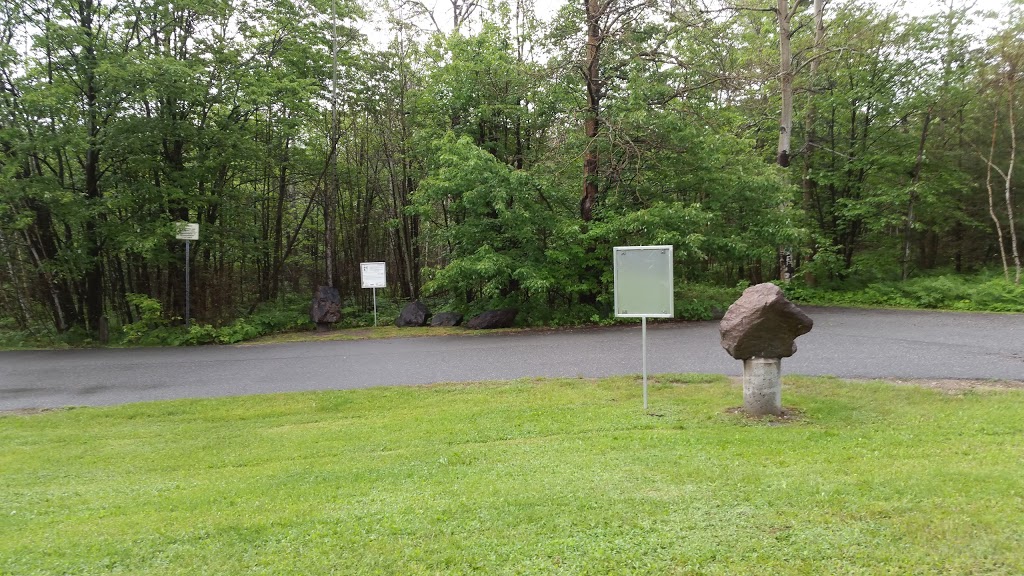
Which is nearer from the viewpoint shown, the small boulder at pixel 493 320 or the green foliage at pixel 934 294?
the green foliage at pixel 934 294

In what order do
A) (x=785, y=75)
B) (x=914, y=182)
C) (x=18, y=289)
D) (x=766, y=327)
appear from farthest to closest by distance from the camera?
(x=914, y=182) < (x=785, y=75) < (x=18, y=289) < (x=766, y=327)

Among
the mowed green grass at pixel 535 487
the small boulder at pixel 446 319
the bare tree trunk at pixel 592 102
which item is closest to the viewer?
the mowed green grass at pixel 535 487

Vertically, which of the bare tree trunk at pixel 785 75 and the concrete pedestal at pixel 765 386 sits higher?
the bare tree trunk at pixel 785 75

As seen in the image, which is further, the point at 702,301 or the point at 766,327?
the point at 702,301

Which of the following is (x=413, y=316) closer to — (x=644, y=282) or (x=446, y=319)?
(x=446, y=319)

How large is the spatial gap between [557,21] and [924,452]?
13.7 m

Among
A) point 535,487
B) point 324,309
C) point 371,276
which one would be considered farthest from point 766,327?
point 324,309

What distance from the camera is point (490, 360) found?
10.0m

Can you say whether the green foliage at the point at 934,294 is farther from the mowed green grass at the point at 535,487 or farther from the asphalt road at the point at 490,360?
the mowed green grass at the point at 535,487

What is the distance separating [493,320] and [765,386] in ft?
29.9

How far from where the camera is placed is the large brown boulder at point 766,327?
586 centimetres

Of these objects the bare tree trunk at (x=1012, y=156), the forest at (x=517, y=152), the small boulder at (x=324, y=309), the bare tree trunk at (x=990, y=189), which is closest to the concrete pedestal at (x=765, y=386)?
the forest at (x=517, y=152)

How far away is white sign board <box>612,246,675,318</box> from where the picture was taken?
638 cm

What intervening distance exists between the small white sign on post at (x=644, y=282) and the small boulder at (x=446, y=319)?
912 cm
